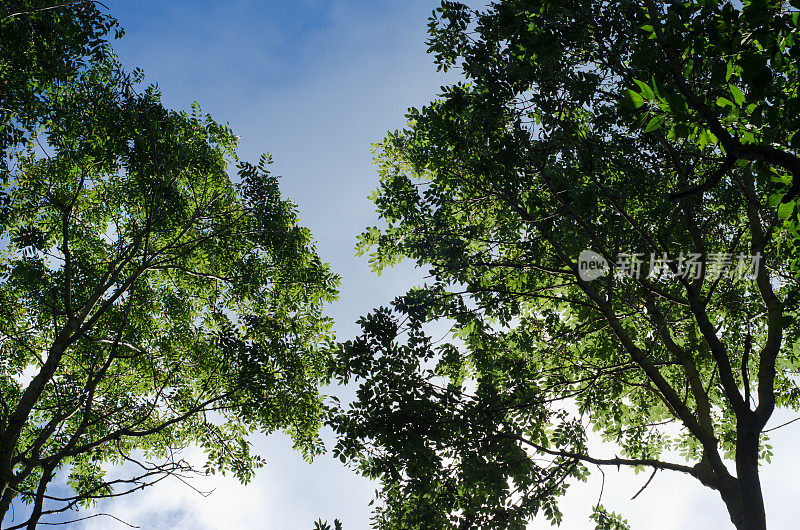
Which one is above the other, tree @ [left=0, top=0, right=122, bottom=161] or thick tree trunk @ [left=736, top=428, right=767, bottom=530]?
tree @ [left=0, top=0, right=122, bottom=161]

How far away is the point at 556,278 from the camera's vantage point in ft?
31.5

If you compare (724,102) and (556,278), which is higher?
(556,278)

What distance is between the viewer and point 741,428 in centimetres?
684

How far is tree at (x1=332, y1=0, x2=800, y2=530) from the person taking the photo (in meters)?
6.79

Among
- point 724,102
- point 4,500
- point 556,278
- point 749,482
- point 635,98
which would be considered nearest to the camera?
point 635,98

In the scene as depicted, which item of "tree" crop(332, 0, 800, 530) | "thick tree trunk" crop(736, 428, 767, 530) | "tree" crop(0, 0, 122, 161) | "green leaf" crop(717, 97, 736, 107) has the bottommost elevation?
"thick tree trunk" crop(736, 428, 767, 530)

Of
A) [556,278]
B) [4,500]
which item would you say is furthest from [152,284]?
[556,278]

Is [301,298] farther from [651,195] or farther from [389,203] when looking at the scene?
[651,195]

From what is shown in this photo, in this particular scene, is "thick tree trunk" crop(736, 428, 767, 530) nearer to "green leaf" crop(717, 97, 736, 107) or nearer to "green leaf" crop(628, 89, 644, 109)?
"green leaf" crop(717, 97, 736, 107)

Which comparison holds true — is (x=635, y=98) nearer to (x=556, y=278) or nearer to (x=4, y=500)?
(x=556, y=278)

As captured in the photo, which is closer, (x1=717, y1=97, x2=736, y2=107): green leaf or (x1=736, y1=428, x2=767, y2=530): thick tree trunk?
(x1=717, y1=97, x2=736, y2=107): green leaf

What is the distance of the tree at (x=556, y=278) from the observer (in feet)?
22.3

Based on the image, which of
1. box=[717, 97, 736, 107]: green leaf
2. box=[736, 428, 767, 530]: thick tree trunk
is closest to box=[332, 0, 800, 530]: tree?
box=[736, 428, 767, 530]: thick tree trunk

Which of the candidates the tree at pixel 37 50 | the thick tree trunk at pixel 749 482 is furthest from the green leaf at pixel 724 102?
the tree at pixel 37 50
